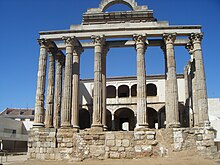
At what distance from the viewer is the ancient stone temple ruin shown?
21.1m

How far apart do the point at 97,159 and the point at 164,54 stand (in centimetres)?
1238

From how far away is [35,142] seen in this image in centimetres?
2228

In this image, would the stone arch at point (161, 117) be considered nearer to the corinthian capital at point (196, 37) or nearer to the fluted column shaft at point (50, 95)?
the corinthian capital at point (196, 37)

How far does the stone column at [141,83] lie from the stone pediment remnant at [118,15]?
2185mm

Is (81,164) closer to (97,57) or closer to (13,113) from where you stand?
(97,57)

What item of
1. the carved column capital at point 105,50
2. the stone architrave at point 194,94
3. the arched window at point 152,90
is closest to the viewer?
the stone architrave at point 194,94

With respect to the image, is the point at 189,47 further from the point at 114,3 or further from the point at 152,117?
the point at 152,117

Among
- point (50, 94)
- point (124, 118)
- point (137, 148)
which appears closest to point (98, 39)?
point (50, 94)

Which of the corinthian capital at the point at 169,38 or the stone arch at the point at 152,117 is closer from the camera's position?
the corinthian capital at the point at 169,38

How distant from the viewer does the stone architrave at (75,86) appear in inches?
945

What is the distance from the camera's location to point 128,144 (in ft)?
69.3

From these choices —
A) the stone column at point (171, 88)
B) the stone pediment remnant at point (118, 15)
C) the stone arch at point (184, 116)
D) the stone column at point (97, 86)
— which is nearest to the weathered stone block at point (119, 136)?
the stone column at point (97, 86)

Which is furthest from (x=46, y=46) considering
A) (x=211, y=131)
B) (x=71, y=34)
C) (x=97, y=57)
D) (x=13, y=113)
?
(x=13, y=113)

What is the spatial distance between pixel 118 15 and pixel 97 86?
7.57 metres
